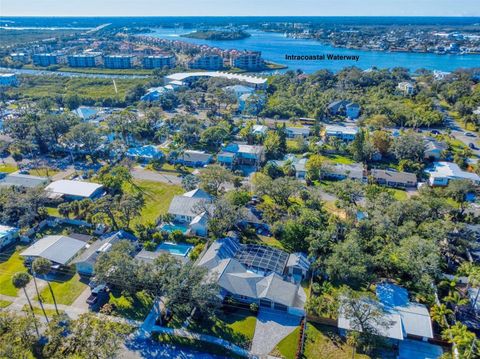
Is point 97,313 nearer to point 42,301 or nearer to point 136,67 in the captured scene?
point 42,301

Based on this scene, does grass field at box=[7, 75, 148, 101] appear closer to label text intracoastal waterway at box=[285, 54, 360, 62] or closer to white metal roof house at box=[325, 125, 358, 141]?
white metal roof house at box=[325, 125, 358, 141]

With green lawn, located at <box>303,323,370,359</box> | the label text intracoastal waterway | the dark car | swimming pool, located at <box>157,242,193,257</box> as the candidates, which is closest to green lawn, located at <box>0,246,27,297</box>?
the dark car

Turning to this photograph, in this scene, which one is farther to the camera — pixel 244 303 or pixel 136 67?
pixel 136 67

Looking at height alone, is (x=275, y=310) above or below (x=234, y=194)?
below

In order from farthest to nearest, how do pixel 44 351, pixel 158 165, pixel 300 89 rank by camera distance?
pixel 300 89, pixel 158 165, pixel 44 351

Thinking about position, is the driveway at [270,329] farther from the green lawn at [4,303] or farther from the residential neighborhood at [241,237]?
the green lawn at [4,303]

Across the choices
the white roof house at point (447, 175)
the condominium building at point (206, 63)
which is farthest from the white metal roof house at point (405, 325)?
the condominium building at point (206, 63)

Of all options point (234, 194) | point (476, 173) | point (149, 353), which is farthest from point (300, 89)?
point (149, 353)
